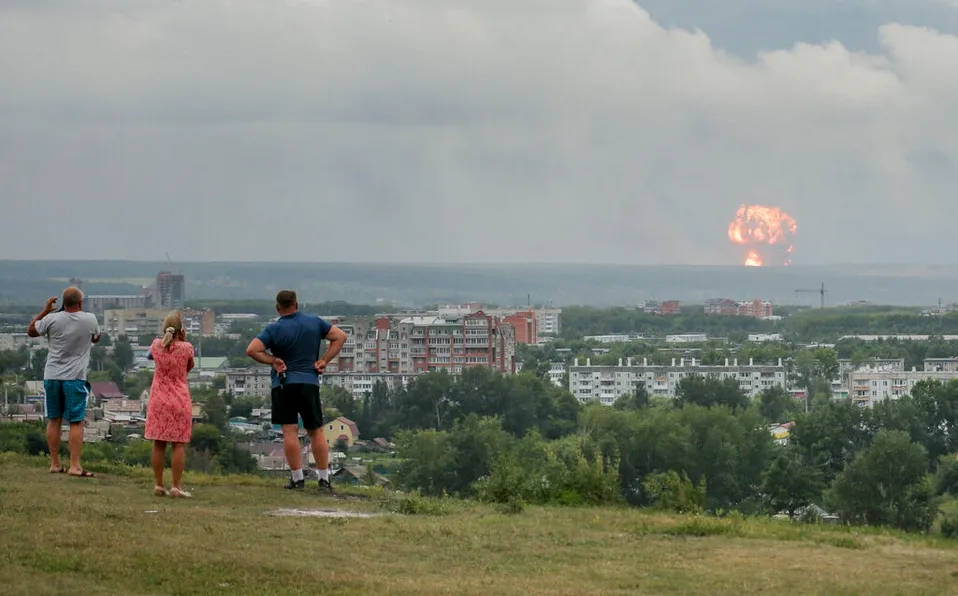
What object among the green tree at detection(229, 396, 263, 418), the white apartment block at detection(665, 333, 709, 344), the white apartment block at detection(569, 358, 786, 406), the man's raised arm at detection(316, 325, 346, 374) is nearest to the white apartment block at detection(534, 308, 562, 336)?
the white apartment block at detection(665, 333, 709, 344)

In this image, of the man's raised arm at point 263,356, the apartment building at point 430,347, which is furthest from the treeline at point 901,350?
the man's raised arm at point 263,356

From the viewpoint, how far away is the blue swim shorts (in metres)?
13.6

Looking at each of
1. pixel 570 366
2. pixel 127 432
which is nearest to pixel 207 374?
pixel 570 366

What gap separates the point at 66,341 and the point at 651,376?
100 meters

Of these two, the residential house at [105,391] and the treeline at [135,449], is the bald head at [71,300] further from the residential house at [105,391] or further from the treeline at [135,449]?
the residential house at [105,391]

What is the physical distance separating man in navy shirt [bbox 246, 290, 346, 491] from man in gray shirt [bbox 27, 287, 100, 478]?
1.41 m

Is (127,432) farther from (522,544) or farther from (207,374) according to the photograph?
(207,374)

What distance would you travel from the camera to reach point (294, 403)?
1320 centimetres

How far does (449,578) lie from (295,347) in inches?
167

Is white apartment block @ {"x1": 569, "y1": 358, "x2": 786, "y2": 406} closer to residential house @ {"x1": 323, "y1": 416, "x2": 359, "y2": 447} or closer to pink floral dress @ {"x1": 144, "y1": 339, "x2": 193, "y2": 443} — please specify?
residential house @ {"x1": 323, "y1": 416, "x2": 359, "y2": 447}

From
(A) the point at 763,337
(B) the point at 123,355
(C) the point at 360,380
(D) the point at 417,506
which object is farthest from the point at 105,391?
(A) the point at 763,337

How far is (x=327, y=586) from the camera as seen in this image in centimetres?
884

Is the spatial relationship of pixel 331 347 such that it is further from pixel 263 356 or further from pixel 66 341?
pixel 66 341

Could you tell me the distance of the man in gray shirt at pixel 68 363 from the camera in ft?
44.5
